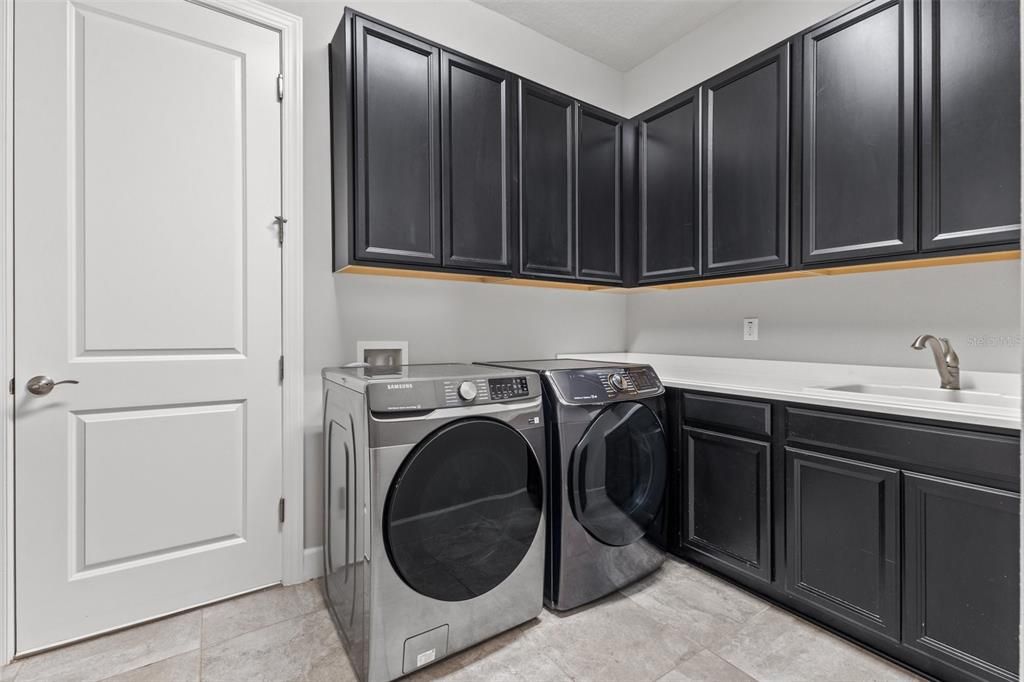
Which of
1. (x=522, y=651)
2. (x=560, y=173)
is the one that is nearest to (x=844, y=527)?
(x=522, y=651)

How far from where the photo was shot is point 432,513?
4.92ft

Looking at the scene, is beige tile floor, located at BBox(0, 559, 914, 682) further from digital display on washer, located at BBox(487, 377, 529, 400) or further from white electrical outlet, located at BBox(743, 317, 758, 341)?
white electrical outlet, located at BBox(743, 317, 758, 341)

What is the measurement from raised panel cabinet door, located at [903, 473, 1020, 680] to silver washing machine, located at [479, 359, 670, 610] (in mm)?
841

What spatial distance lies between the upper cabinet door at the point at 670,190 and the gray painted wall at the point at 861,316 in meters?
0.35

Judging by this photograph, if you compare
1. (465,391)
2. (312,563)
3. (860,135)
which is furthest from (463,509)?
(860,135)

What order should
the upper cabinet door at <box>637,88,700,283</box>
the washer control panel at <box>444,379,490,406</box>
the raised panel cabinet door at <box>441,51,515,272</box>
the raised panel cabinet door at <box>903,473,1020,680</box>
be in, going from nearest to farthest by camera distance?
1. the raised panel cabinet door at <box>903,473,1020,680</box>
2. the washer control panel at <box>444,379,490,406</box>
3. the raised panel cabinet door at <box>441,51,515,272</box>
4. the upper cabinet door at <box>637,88,700,283</box>

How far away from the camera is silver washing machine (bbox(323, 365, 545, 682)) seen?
1.42 m

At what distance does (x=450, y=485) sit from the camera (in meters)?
1.53

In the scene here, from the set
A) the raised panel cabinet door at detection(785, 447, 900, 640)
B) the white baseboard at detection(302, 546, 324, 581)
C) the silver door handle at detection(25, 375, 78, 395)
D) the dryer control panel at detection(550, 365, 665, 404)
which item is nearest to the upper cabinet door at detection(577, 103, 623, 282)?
the dryer control panel at detection(550, 365, 665, 404)

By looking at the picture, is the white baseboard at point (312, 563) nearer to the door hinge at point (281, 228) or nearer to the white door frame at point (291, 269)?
the white door frame at point (291, 269)

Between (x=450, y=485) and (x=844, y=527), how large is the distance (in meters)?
1.34

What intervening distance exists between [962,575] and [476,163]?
2214mm

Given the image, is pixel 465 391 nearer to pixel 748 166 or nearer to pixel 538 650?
pixel 538 650

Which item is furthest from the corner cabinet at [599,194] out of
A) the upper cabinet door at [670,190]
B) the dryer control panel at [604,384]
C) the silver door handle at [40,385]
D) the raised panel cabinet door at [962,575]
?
the silver door handle at [40,385]
